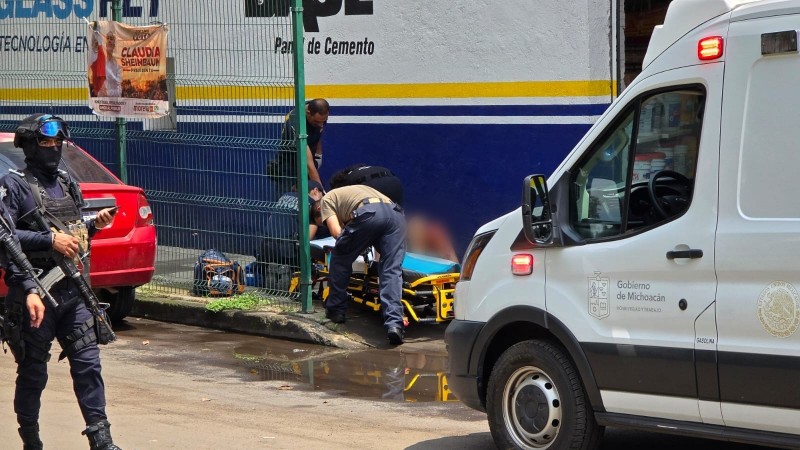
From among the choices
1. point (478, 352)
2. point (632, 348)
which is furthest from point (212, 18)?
point (632, 348)

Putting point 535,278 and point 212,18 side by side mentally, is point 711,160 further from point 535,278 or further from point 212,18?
point 212,18

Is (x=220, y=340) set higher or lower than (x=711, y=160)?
lower

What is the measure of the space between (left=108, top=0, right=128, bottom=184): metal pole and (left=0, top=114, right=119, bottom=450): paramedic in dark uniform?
5726 mm

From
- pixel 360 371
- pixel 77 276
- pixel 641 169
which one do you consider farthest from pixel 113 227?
pixel 641 169

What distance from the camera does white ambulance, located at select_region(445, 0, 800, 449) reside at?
5.30m

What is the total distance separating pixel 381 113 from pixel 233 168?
1.57 m

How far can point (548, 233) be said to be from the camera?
20.4 feet

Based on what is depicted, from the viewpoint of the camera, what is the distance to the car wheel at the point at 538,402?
607 centimetres

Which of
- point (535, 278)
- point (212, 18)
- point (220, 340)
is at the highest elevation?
point (212, 18)

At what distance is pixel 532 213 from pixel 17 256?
2.49m

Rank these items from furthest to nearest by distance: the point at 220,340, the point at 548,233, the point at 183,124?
the point at 183,124 < the point at 220,340 < the point at 548,233

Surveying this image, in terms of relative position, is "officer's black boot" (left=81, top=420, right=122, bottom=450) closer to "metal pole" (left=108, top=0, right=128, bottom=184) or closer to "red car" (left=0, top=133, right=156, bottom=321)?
"red car" (left=0, top=133, right=156, bottom=321)

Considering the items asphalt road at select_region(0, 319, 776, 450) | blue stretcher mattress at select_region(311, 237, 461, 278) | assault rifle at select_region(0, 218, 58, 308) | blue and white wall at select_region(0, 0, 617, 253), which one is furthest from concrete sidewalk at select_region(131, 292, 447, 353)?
assault rifle at select_region(0, 218, 58, 308)

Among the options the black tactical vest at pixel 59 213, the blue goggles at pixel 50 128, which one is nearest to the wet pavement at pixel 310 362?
the black tactical vest at pixel 59 213
